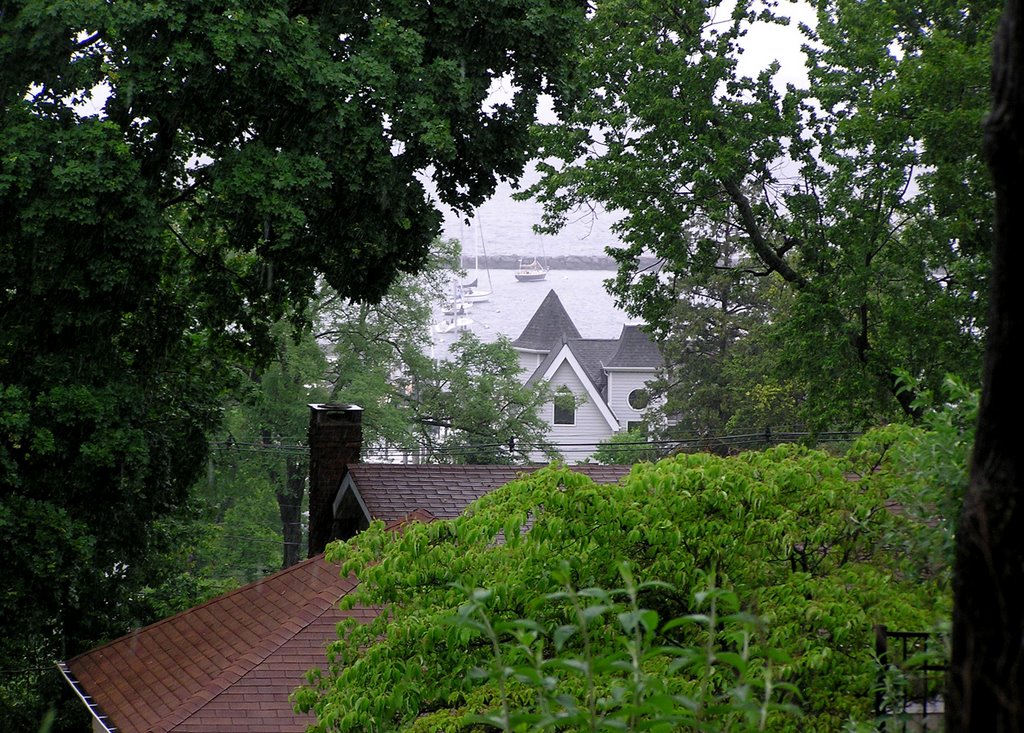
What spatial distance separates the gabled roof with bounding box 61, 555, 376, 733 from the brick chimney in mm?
2286

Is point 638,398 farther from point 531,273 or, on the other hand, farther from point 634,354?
point 531,273

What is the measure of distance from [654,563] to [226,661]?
25.5 feet

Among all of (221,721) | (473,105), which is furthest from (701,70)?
(221,721)

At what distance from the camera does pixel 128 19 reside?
1371 centimetres

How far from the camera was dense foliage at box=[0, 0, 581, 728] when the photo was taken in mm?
14352

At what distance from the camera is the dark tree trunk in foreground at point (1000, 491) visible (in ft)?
9.33

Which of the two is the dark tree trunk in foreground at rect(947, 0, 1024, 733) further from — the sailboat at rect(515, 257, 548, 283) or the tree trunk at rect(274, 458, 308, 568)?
the sailboat at rect(515, 257, 548, 283)

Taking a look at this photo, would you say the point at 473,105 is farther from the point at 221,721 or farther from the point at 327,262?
the point at 221,721

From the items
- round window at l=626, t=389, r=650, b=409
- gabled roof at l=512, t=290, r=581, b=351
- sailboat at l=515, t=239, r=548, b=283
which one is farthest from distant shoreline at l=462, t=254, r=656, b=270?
round window at l=626, t=389, r=650, b=409

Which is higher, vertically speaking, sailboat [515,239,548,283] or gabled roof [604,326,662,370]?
sailboat [515,239,548,283]

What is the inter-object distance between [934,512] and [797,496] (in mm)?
1137

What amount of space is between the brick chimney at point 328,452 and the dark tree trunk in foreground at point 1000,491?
15053mm

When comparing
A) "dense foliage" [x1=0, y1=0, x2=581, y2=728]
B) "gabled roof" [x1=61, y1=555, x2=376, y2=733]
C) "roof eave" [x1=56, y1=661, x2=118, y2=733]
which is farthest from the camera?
"dense foliage" [x1=0, y1=0, x2=581, y2=728]

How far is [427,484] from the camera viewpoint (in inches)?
656
